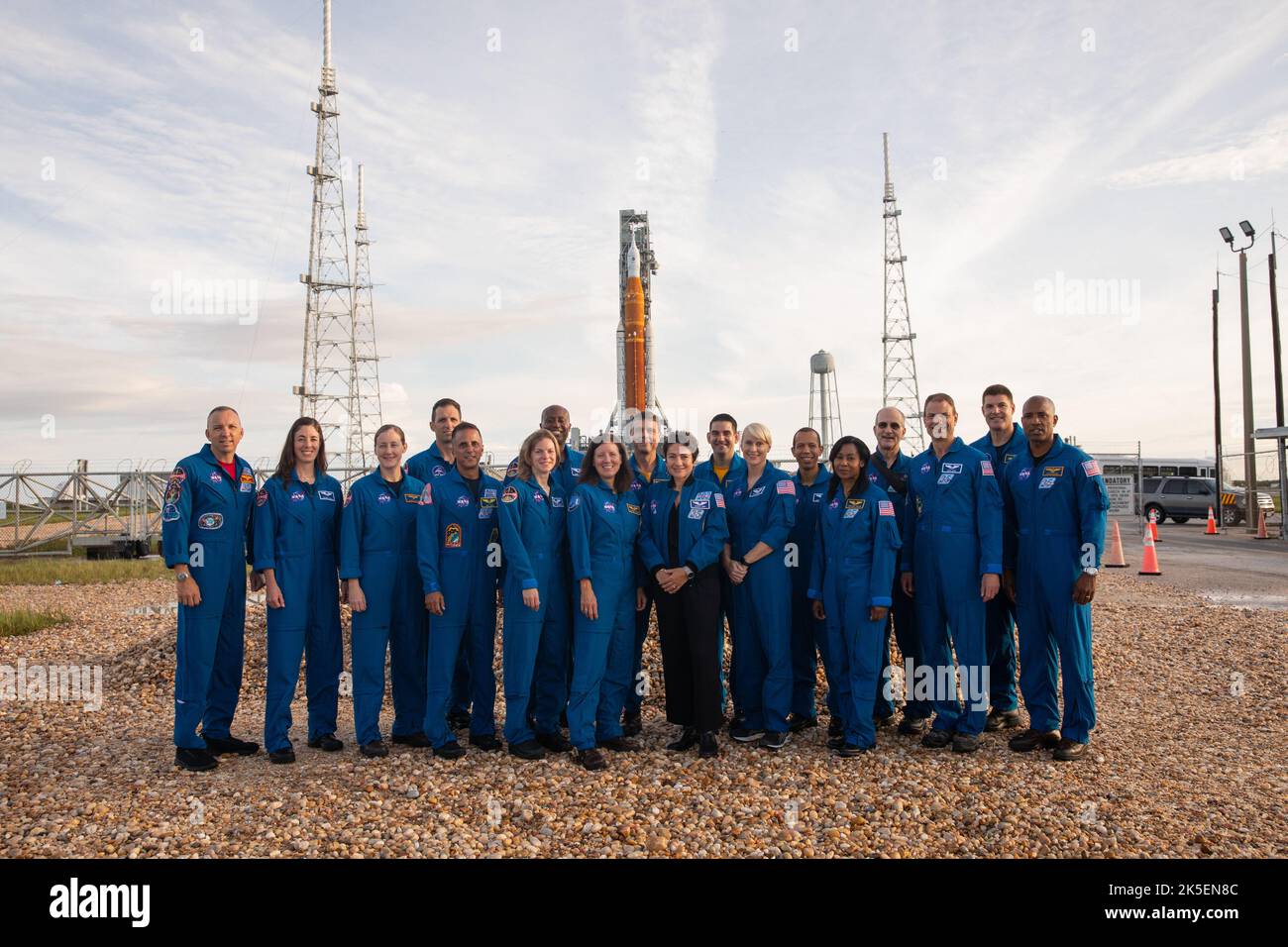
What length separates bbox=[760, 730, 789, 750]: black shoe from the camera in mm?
5895

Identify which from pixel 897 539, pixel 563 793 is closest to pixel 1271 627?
pixel 897 539

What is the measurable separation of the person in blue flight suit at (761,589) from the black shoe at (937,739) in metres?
0.98

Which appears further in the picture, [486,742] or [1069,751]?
A: [486,742]

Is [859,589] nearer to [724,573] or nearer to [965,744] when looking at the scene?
[724,573]

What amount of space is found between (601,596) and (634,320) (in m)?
18.0

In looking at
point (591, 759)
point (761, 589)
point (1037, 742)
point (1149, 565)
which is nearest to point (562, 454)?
point (761, 589)

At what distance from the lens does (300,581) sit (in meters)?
5.75

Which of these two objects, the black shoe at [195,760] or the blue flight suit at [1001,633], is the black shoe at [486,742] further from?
the blue flight suit at [1001,633]

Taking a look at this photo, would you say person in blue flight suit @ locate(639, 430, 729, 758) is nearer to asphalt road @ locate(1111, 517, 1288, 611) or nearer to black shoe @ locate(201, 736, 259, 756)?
black shoe @ locate(201, 736, 259, 756)

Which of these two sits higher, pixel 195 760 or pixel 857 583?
pixel 857 583

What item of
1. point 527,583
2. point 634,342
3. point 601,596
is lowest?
point 601,596

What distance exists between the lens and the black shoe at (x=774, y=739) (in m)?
5.89

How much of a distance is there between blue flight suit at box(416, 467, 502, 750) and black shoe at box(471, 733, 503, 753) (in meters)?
0.03

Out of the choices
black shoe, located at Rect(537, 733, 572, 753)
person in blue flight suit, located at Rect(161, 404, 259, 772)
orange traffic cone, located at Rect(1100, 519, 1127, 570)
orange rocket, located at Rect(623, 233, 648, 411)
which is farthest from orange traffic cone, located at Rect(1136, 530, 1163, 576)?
person in blue flight suit, located at Rect(161, 404, 259, 772)
